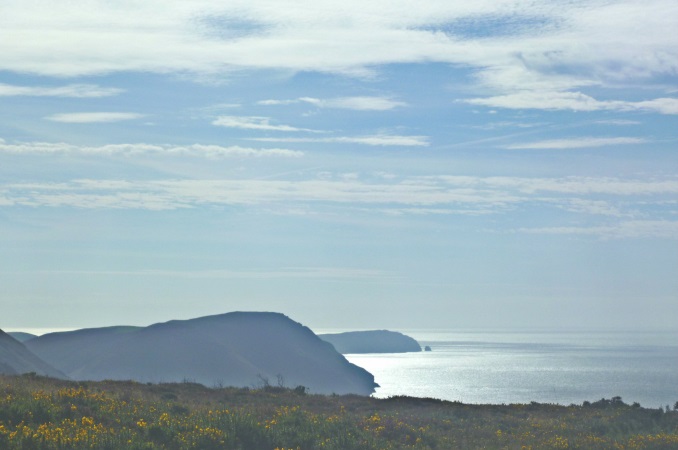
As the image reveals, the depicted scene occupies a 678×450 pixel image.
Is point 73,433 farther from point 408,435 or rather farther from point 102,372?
point 102,372

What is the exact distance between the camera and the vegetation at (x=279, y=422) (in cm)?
2284

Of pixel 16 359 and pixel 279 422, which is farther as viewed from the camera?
pixel 16 359

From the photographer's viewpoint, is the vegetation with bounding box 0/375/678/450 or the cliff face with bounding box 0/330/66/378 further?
the cliff face with bounding box 0/330/66/378

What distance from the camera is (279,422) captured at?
28125 millimetres

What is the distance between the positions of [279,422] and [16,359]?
10015 cm

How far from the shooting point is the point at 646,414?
4025 cm

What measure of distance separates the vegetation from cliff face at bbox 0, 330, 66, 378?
73983 mm

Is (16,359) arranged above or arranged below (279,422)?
above

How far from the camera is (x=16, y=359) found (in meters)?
116

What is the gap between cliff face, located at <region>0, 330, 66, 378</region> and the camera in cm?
10788

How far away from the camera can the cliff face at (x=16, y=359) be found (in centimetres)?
10788

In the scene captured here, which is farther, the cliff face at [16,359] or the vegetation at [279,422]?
the cliff face at [16,359]

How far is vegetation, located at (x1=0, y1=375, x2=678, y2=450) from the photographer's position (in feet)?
74.9

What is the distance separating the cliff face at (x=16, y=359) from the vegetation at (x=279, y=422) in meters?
74.0
